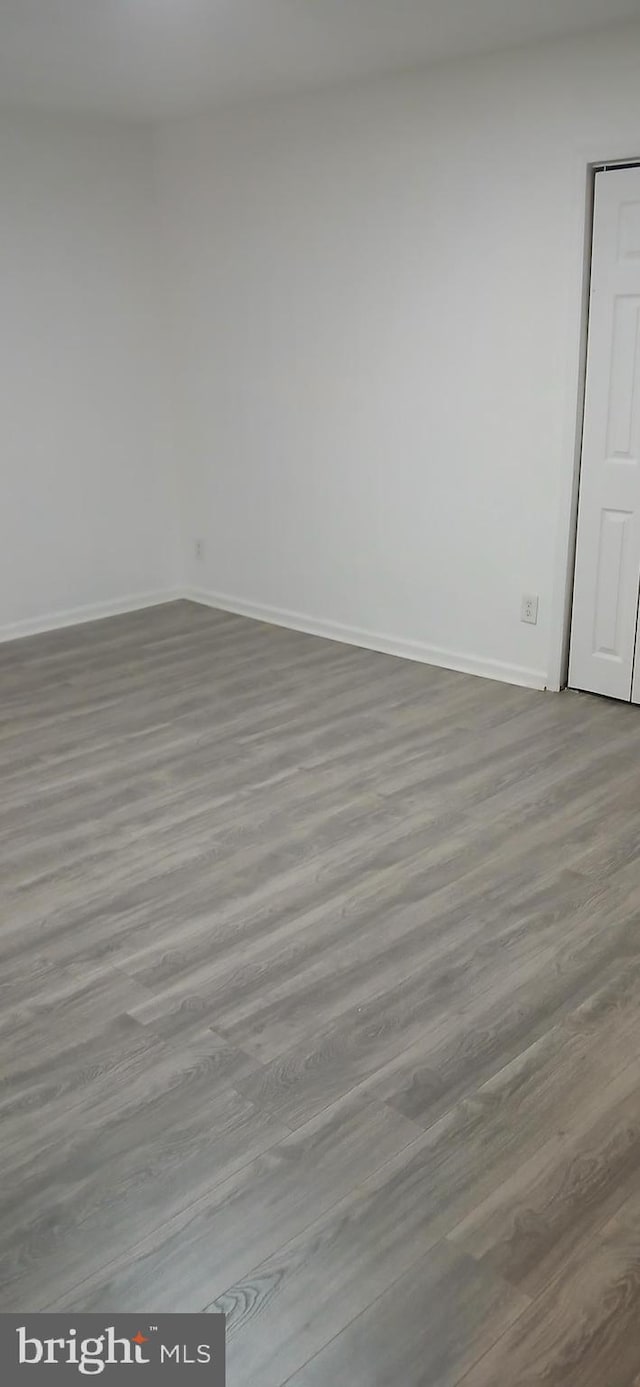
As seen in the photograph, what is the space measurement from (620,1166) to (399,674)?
2.89 m

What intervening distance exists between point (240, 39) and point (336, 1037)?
3.24 metres

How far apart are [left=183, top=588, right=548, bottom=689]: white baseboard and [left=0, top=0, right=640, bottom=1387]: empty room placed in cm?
2

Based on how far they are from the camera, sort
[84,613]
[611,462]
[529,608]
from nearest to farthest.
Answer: [611,462]
[529,608]
[84,613]

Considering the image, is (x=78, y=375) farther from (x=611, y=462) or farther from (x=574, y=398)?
(x=611, y=462)

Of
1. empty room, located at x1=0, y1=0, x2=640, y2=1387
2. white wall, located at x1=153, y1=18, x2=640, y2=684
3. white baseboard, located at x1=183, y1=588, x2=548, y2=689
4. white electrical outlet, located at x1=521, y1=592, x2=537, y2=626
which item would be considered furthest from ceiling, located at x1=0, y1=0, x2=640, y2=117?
white baseboard, located at x1=183, y1=588, x2=548, y2=689

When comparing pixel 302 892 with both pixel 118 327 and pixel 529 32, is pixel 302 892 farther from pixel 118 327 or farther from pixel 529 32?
pixel 118 327

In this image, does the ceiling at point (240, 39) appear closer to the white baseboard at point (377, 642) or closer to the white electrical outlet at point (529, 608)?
the white electrical outlet at point (529, 608)

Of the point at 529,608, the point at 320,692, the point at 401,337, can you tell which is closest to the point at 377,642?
the point at 320,692

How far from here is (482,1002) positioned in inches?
96.4

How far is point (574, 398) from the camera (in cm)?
405

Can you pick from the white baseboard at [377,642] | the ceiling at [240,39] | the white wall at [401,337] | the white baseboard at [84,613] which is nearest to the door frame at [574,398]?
the white wall at [401,337]

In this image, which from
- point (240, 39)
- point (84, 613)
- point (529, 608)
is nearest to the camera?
point (240, 39)

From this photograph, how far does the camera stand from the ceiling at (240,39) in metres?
3.28

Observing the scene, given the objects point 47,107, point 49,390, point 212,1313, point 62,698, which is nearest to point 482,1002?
point 212,1313
